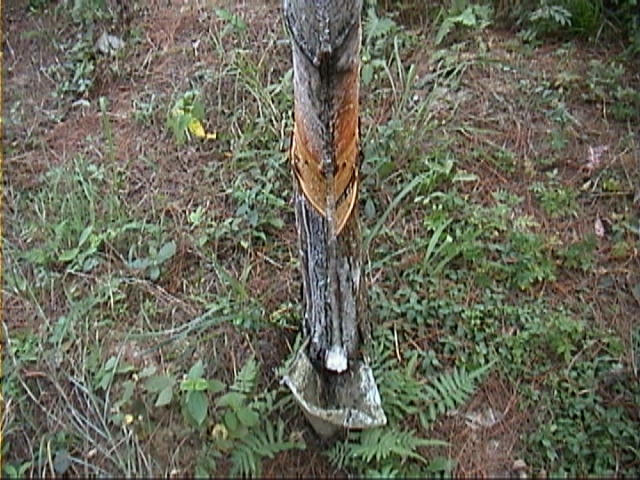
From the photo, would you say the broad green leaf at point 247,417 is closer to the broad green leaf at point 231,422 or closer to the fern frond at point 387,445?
the broad green leaf at point 231,422

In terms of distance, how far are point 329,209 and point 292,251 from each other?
0.77 meters

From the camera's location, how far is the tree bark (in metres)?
1.85

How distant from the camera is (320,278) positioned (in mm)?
2191

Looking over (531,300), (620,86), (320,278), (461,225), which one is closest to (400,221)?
(461,225)

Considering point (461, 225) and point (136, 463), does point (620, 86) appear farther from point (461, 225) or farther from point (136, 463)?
point (136, 463)

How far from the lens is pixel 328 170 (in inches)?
79.4

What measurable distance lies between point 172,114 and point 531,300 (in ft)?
5.57

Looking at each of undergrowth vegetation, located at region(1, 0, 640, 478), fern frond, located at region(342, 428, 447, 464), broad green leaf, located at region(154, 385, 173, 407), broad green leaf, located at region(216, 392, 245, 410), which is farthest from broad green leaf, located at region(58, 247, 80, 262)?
fern frond, located at region(342, 428, 447, 464)

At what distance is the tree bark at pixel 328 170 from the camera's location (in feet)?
6.07

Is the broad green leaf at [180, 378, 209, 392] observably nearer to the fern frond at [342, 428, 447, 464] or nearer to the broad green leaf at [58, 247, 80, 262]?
the fern frond at [342, 428, 447, 464]

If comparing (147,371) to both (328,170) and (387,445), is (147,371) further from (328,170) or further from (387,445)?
(328,170)

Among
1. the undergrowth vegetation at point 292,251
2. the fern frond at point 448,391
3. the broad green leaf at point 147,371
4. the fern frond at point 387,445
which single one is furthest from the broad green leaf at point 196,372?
the fern frond at point 448,391

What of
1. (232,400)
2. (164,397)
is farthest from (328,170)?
(164,397)

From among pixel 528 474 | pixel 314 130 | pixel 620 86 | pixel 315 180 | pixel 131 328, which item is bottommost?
pixel 528 474
